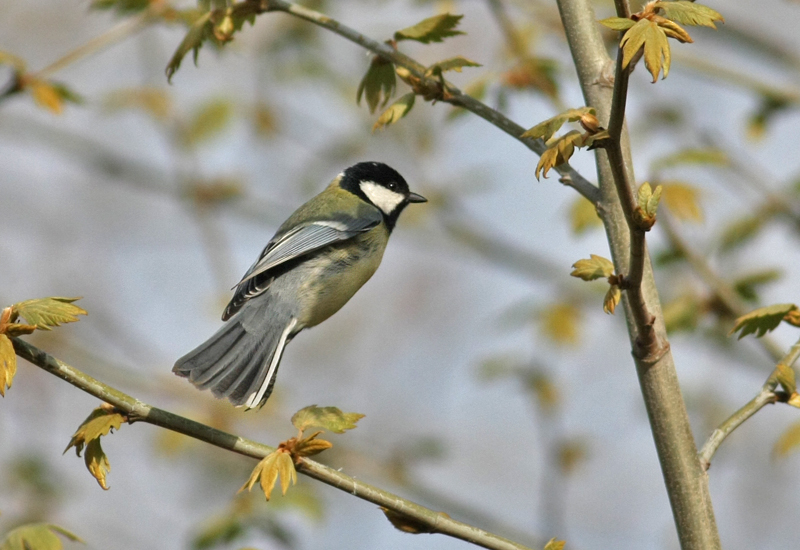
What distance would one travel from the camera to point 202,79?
721 centimetres

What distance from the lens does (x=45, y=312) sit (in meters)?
1.45

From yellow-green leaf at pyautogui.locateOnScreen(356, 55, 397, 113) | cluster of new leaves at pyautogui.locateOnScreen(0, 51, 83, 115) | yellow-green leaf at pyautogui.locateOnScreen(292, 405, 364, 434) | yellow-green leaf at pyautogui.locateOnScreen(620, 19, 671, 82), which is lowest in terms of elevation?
yellow-green leaf at pyautogui.locateOnScreen(292, 405, 364, 434)

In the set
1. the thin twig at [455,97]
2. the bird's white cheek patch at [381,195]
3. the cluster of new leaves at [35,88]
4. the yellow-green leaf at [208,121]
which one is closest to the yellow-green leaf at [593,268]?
the thin twig at [455,97]

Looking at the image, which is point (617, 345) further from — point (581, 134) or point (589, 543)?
point (581, 134)

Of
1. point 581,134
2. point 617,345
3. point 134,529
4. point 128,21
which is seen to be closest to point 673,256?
point 581,134

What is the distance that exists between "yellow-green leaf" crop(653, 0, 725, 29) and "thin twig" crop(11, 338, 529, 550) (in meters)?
0.94

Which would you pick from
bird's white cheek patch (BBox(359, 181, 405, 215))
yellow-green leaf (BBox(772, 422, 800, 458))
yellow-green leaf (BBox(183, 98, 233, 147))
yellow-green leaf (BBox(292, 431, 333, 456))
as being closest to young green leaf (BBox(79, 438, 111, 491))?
yellow-green leaf (BBox(292, 431, 333, 456))

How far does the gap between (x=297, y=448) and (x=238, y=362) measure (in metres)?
0.69

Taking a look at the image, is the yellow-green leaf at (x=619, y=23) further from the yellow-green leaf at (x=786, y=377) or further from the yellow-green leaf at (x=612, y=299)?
the yellow-green leaf at (x=786, y=377)

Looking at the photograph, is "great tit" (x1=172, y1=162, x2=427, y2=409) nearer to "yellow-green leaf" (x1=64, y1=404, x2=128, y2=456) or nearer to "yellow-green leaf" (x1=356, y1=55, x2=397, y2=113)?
"yellow-green leaf" (x1=64, y1=404, x2=128, y2=456)

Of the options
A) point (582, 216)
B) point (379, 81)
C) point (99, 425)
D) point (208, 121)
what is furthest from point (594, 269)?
point (208, 121)

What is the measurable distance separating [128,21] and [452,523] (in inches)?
80.5

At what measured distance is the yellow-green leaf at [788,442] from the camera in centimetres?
230

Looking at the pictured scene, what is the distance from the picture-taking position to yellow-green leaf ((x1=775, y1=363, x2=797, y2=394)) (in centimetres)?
163
